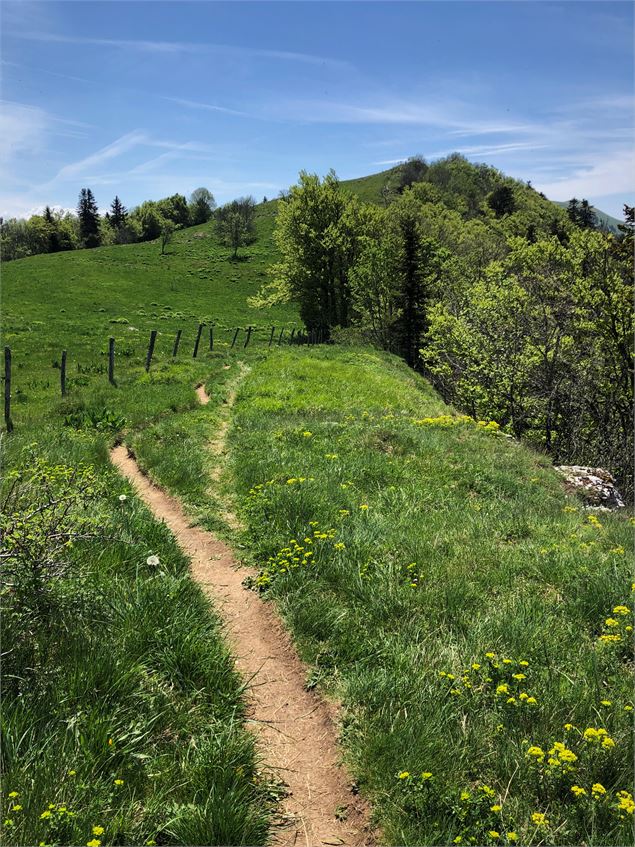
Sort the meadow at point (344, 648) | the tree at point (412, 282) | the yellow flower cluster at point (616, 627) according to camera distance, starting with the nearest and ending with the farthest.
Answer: the meadow at point (344, 648) < the yellow flower cluster at point (616, 627) < the tree at point (412, 282)

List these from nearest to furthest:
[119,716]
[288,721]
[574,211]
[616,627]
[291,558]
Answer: [119,716], [288,721], [616,627], [291,558], [574,211]

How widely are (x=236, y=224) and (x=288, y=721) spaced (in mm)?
94506

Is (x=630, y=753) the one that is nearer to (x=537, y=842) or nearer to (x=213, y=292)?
(x=537, y=842)

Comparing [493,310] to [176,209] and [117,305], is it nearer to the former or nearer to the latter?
[117,305]

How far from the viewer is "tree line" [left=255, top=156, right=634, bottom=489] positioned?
19.1 meters

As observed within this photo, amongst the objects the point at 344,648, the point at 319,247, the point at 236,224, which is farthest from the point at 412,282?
the point at 236,224

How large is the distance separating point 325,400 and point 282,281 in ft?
105

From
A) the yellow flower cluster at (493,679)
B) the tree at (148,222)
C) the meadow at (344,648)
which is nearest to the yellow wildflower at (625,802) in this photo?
the meadow at (344,648)

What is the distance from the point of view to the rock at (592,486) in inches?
458

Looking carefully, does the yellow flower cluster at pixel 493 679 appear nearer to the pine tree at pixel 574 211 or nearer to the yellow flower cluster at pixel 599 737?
the yellow flower cluster at pixel 599 737

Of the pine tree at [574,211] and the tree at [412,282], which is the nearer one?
the tree at [412,282]

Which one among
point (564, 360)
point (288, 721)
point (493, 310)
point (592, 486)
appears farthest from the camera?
point (493, 310)

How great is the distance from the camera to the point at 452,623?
17.6ft

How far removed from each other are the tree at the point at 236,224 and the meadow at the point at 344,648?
276ft
